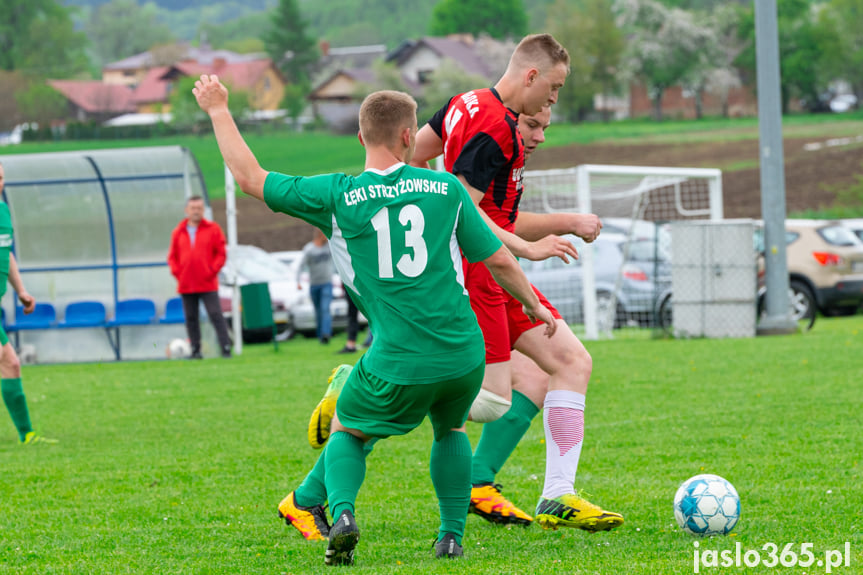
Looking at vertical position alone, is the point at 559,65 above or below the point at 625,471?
above

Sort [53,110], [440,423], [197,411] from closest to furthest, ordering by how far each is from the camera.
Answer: [440,423]
[197,411]
[53,110]

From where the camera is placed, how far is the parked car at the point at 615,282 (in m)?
17.8

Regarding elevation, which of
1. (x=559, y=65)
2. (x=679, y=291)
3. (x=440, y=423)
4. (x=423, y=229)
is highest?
(x=559, y=65)

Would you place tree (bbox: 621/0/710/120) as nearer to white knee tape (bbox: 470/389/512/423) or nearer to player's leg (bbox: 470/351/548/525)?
player's leg (bbox: 470/351/548/525)

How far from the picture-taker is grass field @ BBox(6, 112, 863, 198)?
2231 inches

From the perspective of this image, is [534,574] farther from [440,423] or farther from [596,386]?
[596,386]

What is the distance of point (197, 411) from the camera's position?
31.9ft

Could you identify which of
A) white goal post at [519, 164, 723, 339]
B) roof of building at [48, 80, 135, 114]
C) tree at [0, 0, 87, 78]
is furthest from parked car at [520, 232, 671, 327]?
tree at [0, 0, 87, 78]

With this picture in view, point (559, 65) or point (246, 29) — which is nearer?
point (559, 65)

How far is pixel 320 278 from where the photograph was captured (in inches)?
660

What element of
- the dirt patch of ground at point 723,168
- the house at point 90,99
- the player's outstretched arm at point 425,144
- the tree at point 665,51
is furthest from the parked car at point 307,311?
the house at point 90,99

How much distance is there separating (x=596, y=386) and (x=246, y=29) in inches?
6691

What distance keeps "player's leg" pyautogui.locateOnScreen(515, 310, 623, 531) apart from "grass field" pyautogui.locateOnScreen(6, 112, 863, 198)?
157 ft

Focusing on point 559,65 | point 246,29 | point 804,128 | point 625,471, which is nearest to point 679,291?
point 625,471
